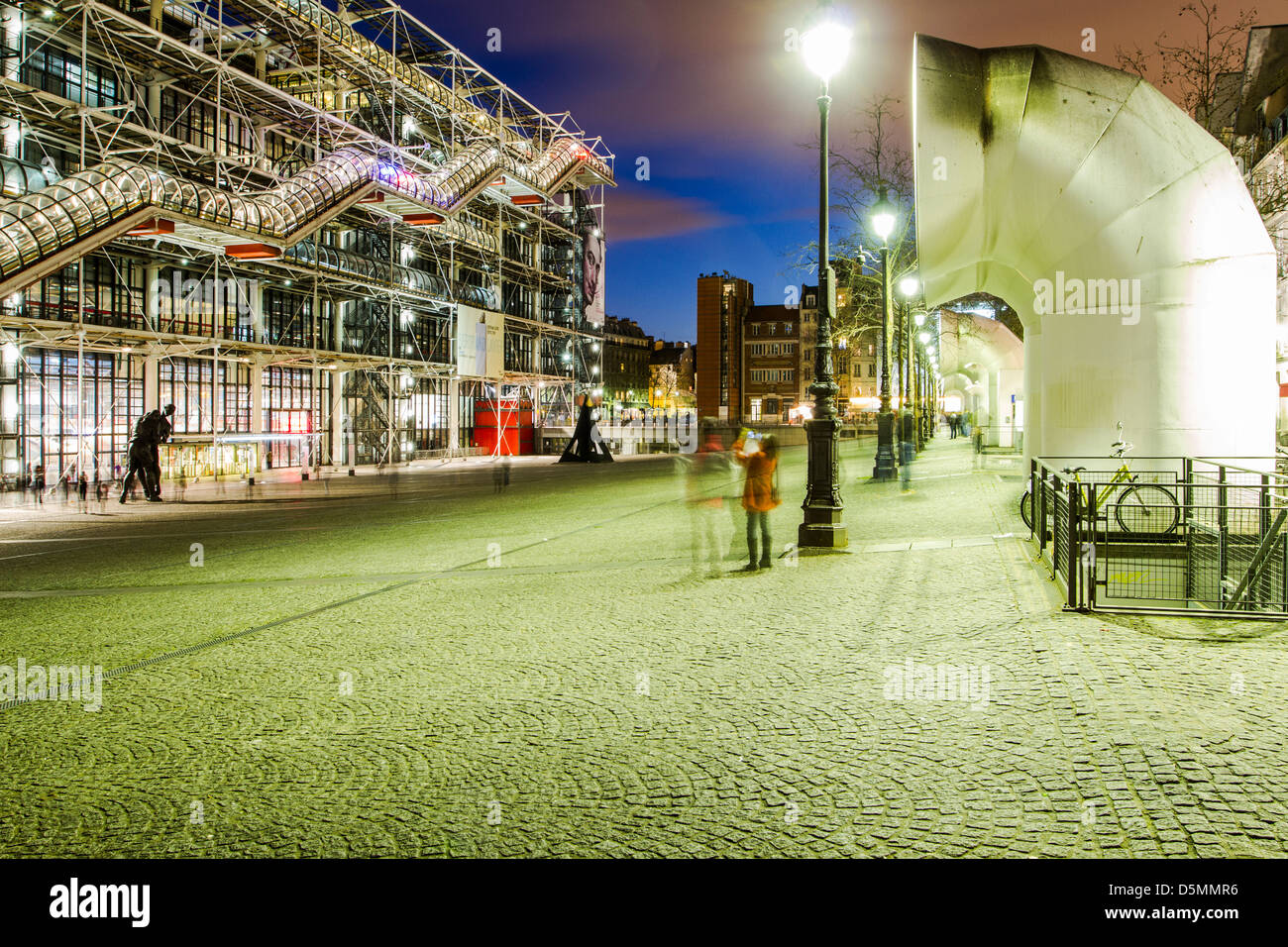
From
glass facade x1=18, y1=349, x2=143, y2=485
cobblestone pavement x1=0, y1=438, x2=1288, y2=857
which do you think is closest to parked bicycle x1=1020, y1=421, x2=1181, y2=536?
cobblestone pavement x1=0, y1=438, x2=1288, y2=857

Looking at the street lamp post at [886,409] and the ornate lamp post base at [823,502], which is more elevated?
the street lamp post at [886,409]

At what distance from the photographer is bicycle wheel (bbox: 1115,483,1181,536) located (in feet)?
30.8

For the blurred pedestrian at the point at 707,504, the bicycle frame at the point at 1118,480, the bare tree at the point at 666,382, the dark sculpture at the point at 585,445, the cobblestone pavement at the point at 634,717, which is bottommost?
the cobblestone pavement at the point at 634,717

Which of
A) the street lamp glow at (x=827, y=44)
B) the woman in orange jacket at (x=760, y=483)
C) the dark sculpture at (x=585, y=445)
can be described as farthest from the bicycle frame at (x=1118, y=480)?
the dark sculpture at (x=585, y=445)

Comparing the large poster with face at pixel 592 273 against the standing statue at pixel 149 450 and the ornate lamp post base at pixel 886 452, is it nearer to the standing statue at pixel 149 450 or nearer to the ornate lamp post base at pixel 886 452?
the ornate lamp post base at pixel 886 452

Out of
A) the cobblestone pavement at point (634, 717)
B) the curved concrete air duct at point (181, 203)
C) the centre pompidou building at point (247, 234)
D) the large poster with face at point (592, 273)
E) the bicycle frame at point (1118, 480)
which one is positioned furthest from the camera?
the large poster with face at point (592, 273)

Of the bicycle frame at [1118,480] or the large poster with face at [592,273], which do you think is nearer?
the bicycle frame at [1118,480]

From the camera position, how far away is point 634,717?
4875 mm

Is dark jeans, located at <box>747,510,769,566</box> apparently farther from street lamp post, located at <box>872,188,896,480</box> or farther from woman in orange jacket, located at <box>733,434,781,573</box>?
street lamp post, located at <box>872,188,896,480</box>

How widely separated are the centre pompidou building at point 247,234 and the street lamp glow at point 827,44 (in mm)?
15994

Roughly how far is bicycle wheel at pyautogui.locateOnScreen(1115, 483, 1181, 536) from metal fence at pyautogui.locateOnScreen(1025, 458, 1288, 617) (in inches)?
0.6

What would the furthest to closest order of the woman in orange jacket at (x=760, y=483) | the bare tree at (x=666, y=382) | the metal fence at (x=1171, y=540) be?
the bare tree at (x=666, y=382) → the woman in orange jacket at (x=760, y=483) → the metal fence at (x=1171, y=540)

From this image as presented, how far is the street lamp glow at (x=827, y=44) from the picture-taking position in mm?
10930

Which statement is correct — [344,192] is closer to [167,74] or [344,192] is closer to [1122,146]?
[167,74]
